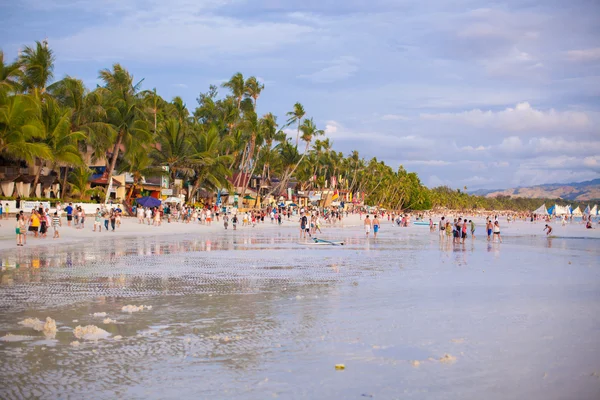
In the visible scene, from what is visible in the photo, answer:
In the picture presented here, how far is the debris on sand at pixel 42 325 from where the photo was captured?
8.38 m

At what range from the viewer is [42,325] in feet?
28.8

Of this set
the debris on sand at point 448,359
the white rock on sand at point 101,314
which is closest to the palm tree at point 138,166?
the white rock on sand at point 101,314

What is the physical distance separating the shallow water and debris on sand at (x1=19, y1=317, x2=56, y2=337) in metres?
0.14

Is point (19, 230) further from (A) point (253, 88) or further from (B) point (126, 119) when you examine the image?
(A) point (253, 88)

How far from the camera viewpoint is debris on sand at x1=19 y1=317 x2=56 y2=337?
8.38 metres

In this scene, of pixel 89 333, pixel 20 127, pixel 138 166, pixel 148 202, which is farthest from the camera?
pixel 138 166

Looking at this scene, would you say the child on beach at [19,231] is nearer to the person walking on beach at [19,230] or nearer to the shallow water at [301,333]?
the person walking on beach at [19,230]

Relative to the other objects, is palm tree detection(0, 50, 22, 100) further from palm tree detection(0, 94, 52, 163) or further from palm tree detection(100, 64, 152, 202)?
palm tree detection(100, 64, 152, 202)

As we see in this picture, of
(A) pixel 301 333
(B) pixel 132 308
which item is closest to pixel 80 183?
(B) pixel 132 308

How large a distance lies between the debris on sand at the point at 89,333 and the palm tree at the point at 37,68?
118 feet

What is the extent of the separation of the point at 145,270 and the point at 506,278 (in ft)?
30.9

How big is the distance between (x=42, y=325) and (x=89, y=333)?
928mm

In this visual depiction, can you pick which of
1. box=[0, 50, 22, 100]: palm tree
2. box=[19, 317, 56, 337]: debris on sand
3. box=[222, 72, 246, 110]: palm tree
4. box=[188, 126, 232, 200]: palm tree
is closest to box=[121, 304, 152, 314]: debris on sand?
box=[19, 317, 56, 337]: debris on sand

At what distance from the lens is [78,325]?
890 centimetres
